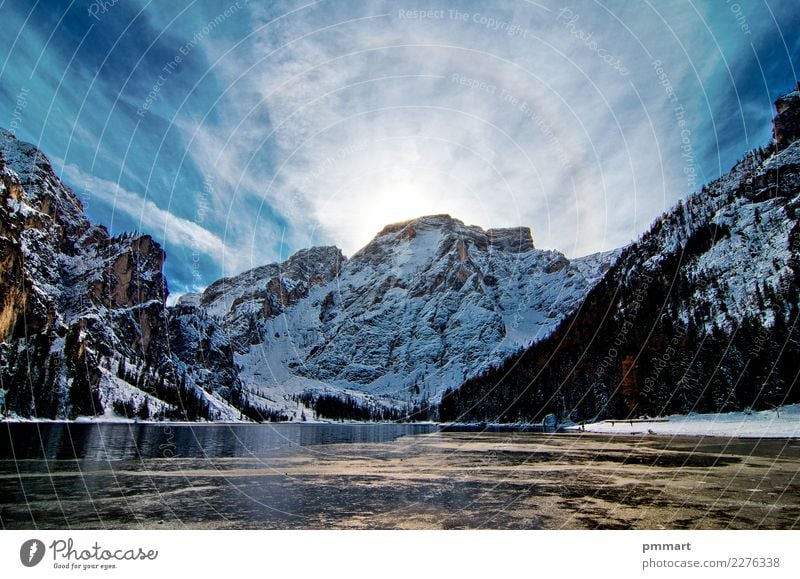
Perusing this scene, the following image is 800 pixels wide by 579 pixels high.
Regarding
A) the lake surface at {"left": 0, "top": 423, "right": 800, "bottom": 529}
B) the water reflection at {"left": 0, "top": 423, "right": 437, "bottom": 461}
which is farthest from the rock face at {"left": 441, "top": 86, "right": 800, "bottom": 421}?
the water reflection at {"left": 0, "top": 423, "right": 437, "bottom": 461}

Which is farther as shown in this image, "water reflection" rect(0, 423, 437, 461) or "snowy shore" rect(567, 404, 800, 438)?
"snowy shore" rect(567, 404, 800, 438)

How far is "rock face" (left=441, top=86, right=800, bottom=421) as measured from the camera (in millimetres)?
83938

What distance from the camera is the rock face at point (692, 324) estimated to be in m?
83.9

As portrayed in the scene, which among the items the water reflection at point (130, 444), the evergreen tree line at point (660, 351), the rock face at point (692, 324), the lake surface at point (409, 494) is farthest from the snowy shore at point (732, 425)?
the water reflection at point (130, 444)

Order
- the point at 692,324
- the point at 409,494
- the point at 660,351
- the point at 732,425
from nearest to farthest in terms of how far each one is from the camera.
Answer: the point at 409,494
the point at 732,425
the point at 692,324
the point at 660,351

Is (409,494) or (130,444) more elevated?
(409,494)

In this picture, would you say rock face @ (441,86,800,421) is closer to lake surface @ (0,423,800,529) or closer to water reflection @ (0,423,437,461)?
lake surface @ (0,423,800,529)

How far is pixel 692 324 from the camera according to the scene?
109 meters

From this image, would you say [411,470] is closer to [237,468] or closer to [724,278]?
[237,468]

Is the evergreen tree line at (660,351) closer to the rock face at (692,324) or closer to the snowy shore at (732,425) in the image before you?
the rock face at (692,324)

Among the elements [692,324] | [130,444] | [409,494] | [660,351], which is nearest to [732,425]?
[660,351]

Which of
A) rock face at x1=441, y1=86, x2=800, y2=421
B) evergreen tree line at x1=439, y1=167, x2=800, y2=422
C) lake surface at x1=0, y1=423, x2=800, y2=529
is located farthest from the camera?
rock face at x1=441, y1=86, x2=800, y2=421

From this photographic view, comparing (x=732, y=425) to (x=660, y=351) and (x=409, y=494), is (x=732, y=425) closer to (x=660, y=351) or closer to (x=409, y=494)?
(x=660, y=351)

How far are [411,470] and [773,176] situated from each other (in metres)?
170
